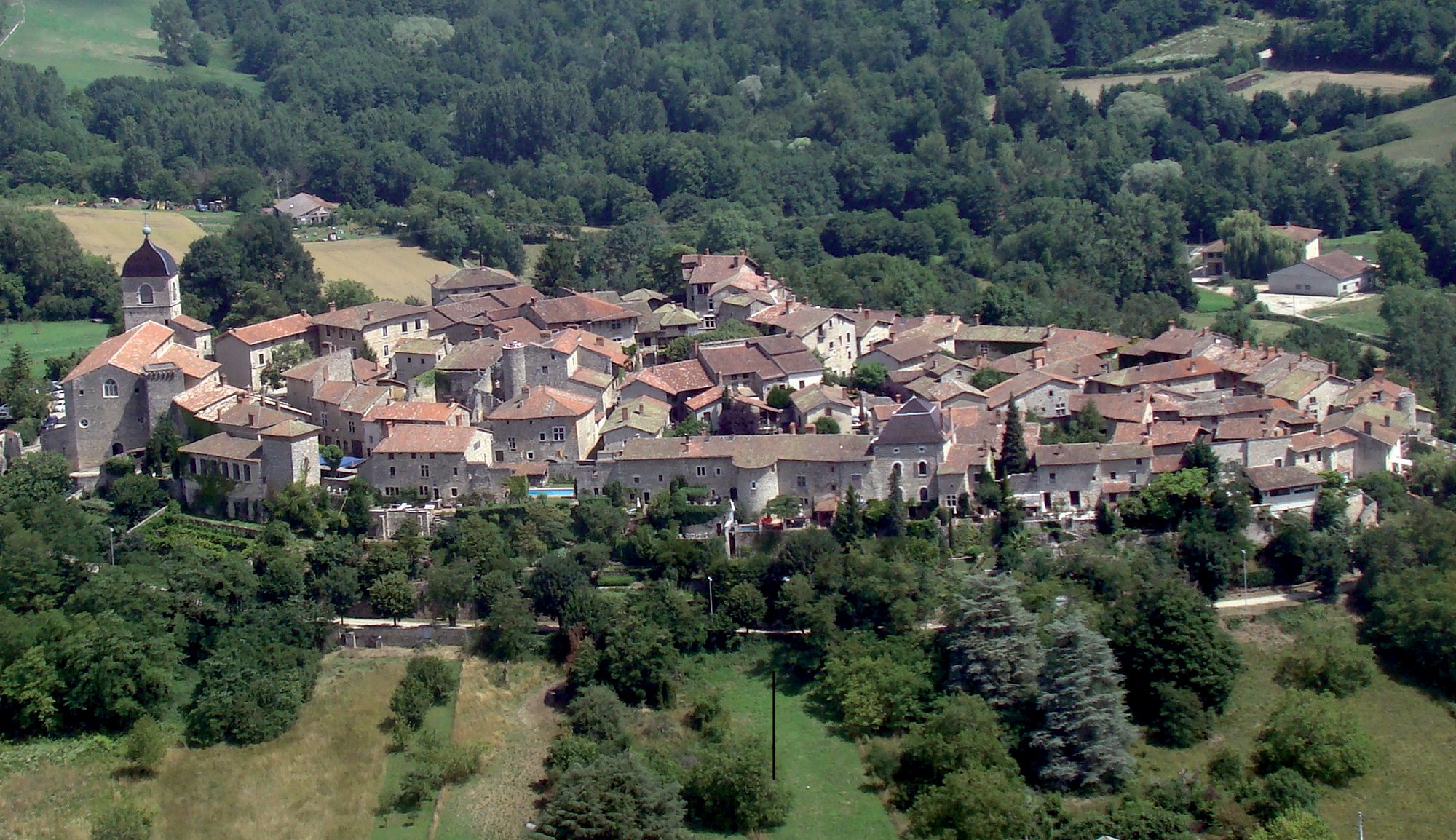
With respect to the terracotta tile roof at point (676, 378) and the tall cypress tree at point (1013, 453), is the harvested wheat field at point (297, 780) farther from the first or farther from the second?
the tall cypress tree at point (1013, 453)

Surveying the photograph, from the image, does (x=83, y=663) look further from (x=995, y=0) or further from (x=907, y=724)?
(x=995, y=0)

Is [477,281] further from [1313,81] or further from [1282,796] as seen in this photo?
[1313,81]

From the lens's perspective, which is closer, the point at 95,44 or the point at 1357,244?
the point at 1357,244

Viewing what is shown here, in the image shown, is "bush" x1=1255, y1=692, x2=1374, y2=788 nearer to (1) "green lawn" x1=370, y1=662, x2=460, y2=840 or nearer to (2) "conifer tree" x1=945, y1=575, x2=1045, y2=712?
(2) "conifer tree" x1=945, y1=575, x2=1045, y2=712

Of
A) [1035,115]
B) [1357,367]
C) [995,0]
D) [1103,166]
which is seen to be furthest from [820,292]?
[995,0]

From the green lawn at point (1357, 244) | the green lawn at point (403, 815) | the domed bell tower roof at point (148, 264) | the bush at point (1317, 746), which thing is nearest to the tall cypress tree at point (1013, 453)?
the bush at point (1317, 746)

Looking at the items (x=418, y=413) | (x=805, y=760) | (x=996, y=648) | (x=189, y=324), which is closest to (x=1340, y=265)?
(x=996, y=648)
